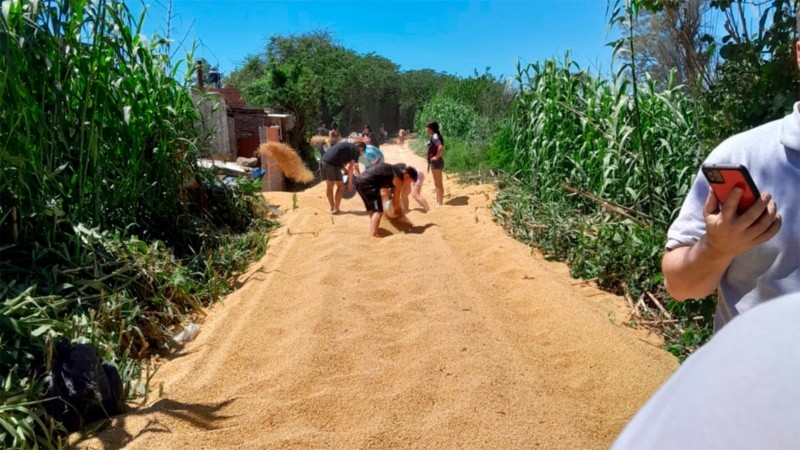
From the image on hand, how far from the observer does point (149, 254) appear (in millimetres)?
5422

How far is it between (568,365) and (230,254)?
3.82 meters

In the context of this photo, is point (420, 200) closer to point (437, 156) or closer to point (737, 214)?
point (437, 156)

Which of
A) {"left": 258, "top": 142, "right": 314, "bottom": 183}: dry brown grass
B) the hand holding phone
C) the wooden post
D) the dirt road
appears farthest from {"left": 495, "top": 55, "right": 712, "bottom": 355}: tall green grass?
the wooden post

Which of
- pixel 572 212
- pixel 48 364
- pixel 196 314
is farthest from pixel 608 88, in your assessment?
pixel 48 364

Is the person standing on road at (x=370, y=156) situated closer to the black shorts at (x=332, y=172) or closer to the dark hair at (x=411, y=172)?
the black shorts at (x=332, y=172)

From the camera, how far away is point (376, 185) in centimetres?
875

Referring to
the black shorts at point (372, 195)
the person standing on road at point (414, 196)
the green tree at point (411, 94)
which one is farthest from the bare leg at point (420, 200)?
the green tree at point (411, 94)

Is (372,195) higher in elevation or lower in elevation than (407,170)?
lower

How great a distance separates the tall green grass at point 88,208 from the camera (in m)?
3.74

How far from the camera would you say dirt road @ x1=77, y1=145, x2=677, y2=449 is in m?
3.36

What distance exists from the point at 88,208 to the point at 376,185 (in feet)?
13.3

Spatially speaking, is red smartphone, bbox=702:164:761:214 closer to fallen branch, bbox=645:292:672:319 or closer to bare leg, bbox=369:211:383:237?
fallen branch, bbox=645:292:672:319

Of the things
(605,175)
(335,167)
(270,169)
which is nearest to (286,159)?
(270,169)

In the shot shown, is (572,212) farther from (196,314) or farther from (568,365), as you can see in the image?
(196,314)
